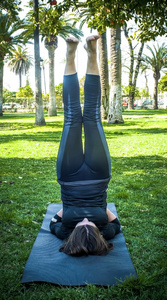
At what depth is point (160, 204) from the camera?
4.92m

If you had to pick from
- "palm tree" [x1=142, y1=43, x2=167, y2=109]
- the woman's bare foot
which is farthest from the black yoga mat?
"palm tree" [x1=142, y1=43, x2=167, y2=109]

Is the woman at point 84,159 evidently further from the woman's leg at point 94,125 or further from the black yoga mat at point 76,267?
the black yoga mat at point 76,267

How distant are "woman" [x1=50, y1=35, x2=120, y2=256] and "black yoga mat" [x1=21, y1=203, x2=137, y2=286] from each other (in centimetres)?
15

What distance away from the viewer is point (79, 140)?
3711 millimetres

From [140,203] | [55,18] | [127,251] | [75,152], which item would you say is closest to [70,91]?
[75,152]

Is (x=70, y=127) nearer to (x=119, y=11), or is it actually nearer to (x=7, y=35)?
(x=119, y=11)

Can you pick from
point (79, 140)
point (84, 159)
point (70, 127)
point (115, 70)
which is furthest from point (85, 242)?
point (115, 70)

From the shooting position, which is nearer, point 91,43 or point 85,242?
point 85,242

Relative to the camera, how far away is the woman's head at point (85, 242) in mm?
2963

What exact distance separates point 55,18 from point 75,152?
4831 mm

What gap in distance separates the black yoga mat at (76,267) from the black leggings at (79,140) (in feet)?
2.80

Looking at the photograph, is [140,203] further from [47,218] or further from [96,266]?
[96,266]

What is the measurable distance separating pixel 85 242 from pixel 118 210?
1.78 meters

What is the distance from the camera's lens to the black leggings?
3.61 metres
